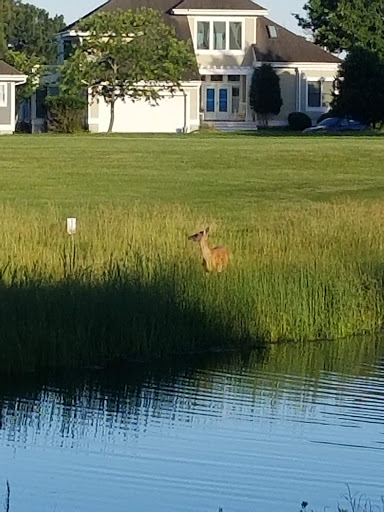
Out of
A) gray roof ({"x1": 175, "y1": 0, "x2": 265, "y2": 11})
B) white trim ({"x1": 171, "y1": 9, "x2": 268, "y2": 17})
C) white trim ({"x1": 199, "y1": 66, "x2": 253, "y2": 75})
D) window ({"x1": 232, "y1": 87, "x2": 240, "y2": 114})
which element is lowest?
window ({"x1": 232, "y1": 87, "x2": 240, "y2": 114})

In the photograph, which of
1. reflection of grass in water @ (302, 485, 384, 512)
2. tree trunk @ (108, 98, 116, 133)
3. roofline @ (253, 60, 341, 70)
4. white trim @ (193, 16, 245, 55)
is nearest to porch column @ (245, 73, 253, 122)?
roofline @ (253, 60, 341, 70)

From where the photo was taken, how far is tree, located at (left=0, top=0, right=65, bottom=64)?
101m

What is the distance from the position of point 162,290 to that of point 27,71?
189 feet

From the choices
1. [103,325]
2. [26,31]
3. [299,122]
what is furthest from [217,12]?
[103,325]

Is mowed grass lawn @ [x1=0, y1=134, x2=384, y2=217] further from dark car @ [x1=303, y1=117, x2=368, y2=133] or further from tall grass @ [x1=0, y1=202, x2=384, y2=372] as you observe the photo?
dark car @ [x1=303, y1=117, x2=368, y2=133]

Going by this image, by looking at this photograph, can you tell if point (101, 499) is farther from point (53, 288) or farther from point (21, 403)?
point (53, 288)

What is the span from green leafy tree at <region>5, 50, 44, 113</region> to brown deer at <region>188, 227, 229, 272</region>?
5092 cm

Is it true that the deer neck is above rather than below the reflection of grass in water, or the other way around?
above

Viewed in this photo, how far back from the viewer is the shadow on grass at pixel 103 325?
47.0 ft

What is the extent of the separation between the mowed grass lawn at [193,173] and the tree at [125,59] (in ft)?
59.6

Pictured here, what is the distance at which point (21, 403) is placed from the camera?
13062mm

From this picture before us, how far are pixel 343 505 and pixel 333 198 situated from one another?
2173 centimetres

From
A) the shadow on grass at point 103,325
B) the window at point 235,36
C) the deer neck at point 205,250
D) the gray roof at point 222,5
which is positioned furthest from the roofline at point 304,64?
the shadow on grass at point 103,325

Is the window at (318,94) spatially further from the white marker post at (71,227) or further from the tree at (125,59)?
the white marker post at (71,227)
